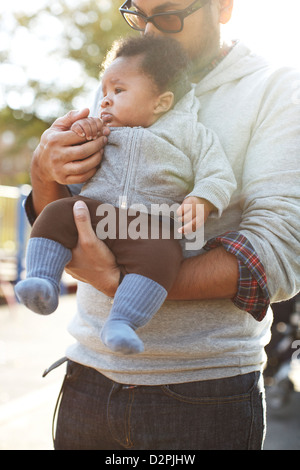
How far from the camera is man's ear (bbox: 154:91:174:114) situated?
180cm

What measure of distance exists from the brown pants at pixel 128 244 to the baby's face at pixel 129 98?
34 centimetres

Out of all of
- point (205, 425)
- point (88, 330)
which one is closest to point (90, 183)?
point (88, 330)

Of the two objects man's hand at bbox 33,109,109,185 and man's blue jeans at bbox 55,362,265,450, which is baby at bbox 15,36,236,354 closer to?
man's hand at bbox 33,109,109,185

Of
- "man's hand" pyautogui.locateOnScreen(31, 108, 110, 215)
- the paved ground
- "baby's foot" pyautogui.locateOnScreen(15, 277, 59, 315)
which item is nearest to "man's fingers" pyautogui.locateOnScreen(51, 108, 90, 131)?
"man's hand" pyautogui.locateOnScreen(31, 108, 110, 215)

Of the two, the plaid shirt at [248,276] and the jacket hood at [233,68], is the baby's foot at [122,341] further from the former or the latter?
the jacket hood at [233,68]

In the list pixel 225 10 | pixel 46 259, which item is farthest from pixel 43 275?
pixel 225 10

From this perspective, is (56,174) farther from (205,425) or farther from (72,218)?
(205,425)

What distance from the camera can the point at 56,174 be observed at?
1705 mm

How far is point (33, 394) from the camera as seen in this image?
5.21 m

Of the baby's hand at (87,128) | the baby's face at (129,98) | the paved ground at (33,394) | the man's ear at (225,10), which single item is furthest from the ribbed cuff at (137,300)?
the paved ground at (33,394)

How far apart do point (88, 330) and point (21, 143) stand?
24937 millimetres
